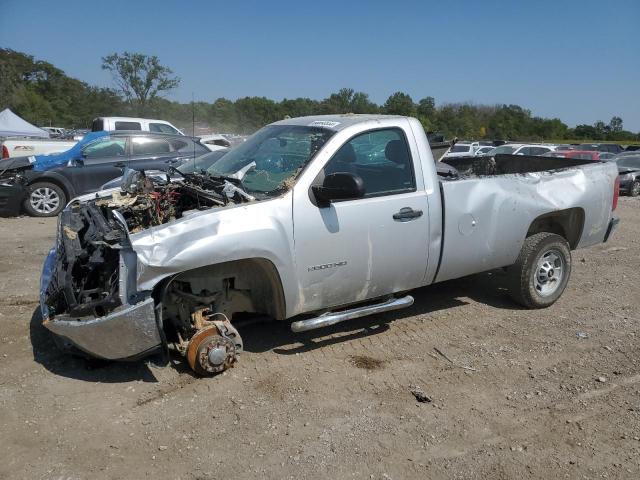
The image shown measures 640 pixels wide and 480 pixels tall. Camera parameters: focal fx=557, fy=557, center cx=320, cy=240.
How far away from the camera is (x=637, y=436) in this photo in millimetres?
3430

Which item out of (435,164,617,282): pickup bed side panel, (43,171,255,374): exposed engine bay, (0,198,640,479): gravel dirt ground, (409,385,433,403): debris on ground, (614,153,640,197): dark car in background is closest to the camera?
(0,198,640,479): gravel dirt ground

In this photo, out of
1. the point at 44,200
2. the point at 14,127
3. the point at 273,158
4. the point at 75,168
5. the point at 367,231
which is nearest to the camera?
the point at 367,231

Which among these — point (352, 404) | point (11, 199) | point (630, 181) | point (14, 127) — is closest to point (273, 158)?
point (352, 404)

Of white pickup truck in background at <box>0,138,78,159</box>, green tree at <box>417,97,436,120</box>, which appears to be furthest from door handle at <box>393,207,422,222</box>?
green tree at <box>417,97,436,120</box>

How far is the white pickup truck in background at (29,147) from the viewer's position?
43.9 ft

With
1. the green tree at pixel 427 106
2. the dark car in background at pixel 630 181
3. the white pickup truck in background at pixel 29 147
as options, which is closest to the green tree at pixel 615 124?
the green tree at pixel 427 106

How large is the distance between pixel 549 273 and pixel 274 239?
3.22 metres

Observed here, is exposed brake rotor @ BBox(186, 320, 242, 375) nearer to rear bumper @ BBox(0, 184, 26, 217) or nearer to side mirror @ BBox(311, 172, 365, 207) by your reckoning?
side mirror @ BBox(311, 172, 365, 207)

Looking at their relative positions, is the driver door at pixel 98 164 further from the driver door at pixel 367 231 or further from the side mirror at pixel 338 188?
the side mirror at pixel 338 188

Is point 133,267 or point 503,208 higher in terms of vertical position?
point 503,208

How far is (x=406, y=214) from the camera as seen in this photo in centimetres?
444

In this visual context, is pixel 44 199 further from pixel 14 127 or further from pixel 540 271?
pixel 14 127

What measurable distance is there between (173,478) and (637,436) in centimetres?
277

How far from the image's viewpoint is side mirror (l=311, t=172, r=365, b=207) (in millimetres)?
3920
